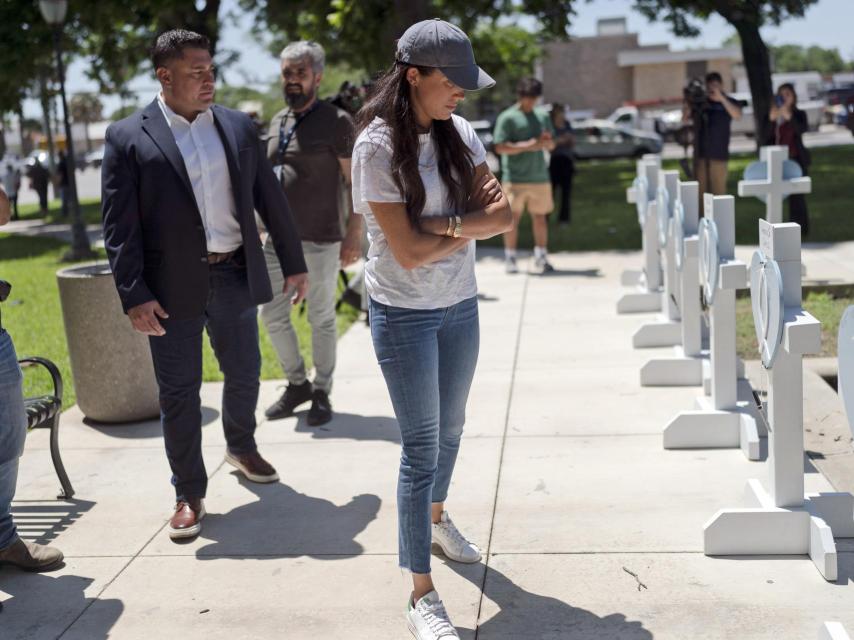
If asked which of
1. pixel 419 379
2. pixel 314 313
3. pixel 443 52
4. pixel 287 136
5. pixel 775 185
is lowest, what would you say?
pixel 314 313

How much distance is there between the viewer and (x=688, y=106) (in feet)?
41.0

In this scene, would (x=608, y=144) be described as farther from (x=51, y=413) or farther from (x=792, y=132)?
(x=51, y=413)

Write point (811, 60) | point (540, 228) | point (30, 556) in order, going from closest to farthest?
point (30, 556) → point (540, 228) → point (811, 60)

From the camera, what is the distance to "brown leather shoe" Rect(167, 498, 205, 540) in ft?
15.0

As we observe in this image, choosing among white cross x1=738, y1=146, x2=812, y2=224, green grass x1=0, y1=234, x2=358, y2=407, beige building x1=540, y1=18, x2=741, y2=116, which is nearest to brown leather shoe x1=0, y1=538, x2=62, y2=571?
green grass x1=0, y1=234, x2=358, y2=407

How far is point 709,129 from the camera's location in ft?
41.2

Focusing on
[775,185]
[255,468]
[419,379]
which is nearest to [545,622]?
[419,379]

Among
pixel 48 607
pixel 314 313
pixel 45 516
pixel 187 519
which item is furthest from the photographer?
pixel 314 313

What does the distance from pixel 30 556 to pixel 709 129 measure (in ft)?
32.8

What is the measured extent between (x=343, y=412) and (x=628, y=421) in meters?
1.64

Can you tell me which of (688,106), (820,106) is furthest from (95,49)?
(820,106)

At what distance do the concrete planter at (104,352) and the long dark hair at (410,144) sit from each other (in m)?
3.22

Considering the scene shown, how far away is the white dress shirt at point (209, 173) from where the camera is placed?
4.60 m

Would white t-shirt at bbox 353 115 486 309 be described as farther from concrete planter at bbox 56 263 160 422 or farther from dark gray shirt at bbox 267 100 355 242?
concrete planter at bbox 56 263 160 422
